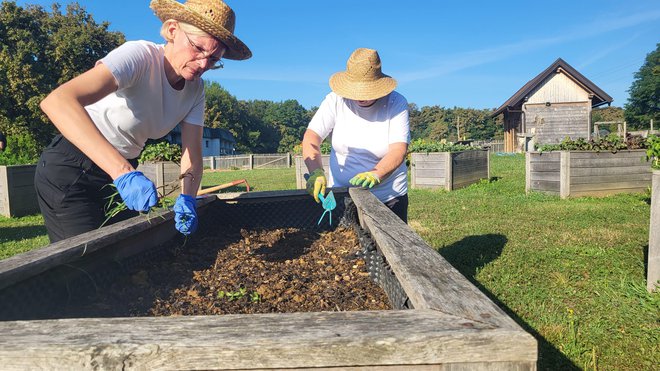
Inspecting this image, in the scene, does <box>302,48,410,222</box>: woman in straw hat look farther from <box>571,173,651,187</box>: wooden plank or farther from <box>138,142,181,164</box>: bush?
<box>571,173,651,187</box>: wooden plank

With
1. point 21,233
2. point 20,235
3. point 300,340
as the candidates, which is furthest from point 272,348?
point 21,233

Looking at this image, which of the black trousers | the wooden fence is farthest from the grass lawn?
the wooden fence

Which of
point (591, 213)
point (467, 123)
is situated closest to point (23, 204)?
point (591, 213)

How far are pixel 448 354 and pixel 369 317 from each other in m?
0.18

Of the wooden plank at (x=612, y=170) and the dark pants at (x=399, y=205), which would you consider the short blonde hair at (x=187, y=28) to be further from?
the wooden plank at (x=612, y=170)

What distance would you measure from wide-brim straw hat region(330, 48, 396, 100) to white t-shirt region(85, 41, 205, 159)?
981mm

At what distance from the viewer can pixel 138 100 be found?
2072mm

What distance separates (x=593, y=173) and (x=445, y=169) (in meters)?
3.29

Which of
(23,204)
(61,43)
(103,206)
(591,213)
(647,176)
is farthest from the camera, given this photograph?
(61,43)

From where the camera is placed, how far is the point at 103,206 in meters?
2.41

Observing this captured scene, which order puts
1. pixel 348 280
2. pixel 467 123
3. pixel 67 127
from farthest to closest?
pixel 467 123
pixel 348 280
pixel 67 127

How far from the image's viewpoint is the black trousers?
221 cm

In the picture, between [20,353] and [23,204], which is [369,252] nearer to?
[20,353]

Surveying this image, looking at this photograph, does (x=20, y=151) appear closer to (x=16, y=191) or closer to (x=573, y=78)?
(x=16, y=191)
